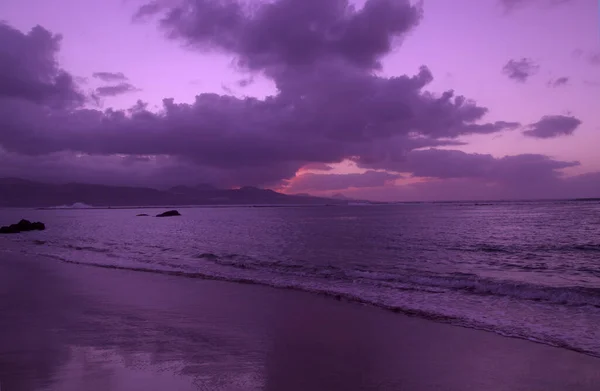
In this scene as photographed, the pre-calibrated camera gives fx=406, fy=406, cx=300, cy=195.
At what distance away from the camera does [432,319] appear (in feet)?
36.9

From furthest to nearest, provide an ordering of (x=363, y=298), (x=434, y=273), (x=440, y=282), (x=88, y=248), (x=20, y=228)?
(x=20, y=228), (x=88, y=248), (x=434, y=273), (x=440, y=282), (x=363, y=298)

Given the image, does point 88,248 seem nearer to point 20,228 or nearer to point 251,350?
point 251,350

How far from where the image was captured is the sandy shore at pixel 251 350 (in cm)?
685

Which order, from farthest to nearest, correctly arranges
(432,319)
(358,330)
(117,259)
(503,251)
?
(503,251), (117,259), (432,319), (358,330)

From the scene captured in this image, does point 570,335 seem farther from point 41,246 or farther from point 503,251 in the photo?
point 41,246

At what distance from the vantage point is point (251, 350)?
8492 mm

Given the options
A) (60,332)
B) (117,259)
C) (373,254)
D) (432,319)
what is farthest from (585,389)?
(117,259)

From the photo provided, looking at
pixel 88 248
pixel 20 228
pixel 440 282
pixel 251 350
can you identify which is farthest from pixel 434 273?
pixel 20 228

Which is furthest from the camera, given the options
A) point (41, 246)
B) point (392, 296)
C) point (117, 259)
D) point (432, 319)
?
point (41, 246)

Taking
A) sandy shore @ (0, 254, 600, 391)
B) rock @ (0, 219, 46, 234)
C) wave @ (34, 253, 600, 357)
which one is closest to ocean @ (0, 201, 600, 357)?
wave @ (34, 253, 600, 357)

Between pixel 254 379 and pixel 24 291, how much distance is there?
12189mm

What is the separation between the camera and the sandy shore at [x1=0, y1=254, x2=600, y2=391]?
6.85 metres

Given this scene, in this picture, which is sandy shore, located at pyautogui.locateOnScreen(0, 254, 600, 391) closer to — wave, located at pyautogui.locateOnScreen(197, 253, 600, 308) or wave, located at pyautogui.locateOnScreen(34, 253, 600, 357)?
wave, located at pyautogui.locateOnScreen(34, 253, 600, 357)

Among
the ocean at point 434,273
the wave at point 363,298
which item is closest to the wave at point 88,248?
the ocean at point 434,273
